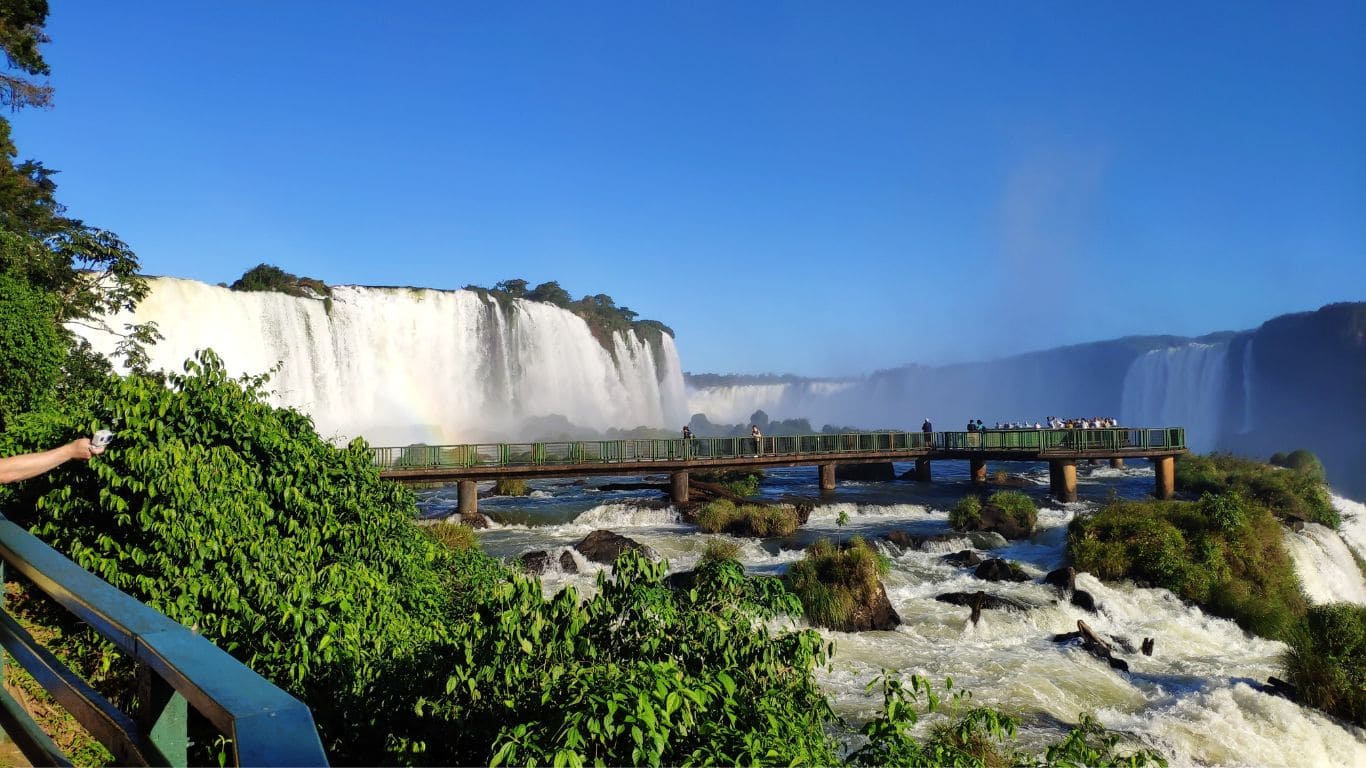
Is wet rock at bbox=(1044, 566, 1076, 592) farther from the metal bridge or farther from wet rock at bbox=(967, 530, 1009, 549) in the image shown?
the metal bridge

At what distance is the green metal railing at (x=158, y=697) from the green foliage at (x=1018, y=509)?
2387 centimetres

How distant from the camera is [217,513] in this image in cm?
732

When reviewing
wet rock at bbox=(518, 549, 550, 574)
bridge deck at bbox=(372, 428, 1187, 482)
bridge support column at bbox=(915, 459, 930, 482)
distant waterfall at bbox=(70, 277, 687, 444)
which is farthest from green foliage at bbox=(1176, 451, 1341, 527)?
distant waterfall at bbox=(70, 277, 687, 444)

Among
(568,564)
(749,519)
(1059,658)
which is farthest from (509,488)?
(1059,658)

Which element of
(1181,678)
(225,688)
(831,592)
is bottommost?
(1181,678)

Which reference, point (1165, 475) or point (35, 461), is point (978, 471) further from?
point (35, 461)

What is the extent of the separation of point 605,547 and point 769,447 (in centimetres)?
1553

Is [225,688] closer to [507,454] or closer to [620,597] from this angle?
[620,597]

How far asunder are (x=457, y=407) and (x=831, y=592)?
1682 inches

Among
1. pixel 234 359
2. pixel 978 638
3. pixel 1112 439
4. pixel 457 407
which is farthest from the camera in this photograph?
pixel 457 407

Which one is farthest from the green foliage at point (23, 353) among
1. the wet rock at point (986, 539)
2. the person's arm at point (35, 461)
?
the wet rock at point (986, 539)

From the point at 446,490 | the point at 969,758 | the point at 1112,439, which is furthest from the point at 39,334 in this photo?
the point at 1112,439

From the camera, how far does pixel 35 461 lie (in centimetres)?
399

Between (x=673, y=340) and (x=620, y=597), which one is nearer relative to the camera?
(x=620, y=597)
